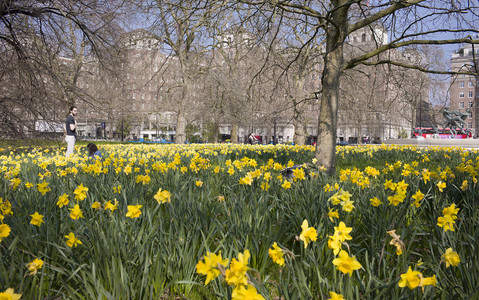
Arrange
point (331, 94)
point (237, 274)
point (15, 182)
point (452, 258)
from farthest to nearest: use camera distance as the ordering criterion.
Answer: point (331, 94)
point (15, 182)
point (452, 258)
point (237, 274)

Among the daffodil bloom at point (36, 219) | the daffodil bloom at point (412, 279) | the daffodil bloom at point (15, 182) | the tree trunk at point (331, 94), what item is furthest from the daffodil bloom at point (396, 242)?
the tree trunk at point (331, 94)

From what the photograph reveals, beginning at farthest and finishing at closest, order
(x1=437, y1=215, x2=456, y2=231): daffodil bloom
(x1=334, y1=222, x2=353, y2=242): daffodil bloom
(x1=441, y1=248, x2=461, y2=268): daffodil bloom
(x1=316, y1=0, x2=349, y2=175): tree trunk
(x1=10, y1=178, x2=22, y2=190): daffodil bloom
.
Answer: (x1=316, y1=0, x2=349, y2=175): tree trunk
(x1=10, y1=178, x2=22, y2=190): daffodil bloom
(x1=437, y1=215, x2=456, y2=231): daffodil bloom
(x1=334, y1=222, x2=353, y2=242): daffodil bloom
(x1=441, y1=248, x2=461, y2=268): daffodil bloom

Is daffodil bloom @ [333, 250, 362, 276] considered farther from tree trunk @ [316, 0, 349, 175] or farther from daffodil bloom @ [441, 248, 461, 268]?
tree trunk @ [316, 0, 349, 175]

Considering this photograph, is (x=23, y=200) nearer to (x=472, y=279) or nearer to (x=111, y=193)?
(x=111, y=193)

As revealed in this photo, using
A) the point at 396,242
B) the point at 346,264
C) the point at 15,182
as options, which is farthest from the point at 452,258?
the point at 15,182

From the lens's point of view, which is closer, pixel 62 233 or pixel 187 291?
pixel 187 291

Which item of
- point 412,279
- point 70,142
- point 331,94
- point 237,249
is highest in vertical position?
point 331,94

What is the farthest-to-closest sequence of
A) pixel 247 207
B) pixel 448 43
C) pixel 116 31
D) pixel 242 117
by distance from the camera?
pixel 242 117, pixel 116 31, pixel 448 43, pixel 247 207

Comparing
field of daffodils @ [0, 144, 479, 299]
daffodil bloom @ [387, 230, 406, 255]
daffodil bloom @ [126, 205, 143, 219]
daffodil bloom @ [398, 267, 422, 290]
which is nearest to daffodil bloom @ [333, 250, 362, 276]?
field of daffodils @ [0, 144, 479, 299]

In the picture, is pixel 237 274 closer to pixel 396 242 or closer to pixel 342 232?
pixel 342 232

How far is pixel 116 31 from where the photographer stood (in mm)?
7496

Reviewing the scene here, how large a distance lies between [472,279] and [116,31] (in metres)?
7.83

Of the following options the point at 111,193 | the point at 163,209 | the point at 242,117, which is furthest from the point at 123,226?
the point at 242,117

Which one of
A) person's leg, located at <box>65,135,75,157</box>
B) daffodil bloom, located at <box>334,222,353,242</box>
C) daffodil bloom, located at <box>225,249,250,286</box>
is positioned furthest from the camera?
person's leg, located at <box>65,135,75,157</box>
